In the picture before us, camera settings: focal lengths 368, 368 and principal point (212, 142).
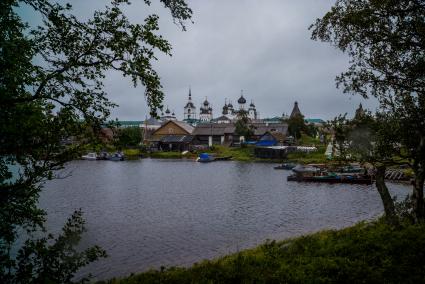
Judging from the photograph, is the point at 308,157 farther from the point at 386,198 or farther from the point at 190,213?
the point at 386,198

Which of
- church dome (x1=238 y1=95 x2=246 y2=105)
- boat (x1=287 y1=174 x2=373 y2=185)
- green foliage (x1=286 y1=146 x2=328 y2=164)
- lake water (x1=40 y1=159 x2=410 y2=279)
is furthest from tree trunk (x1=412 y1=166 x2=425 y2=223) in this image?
church dome (x1=238 y1=95 x2=246 y2=105)

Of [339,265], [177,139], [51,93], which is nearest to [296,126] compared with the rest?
[177,139]

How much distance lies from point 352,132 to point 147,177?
4347 cm

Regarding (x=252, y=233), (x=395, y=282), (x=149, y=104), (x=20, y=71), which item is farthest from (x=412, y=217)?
(x=20, y=71)

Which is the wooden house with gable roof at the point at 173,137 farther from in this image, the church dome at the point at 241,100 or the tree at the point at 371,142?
the tree at the point at 371,142

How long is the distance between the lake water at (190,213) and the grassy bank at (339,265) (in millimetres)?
5879

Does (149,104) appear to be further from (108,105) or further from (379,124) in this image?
(379,124)

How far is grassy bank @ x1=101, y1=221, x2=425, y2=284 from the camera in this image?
10.3 m

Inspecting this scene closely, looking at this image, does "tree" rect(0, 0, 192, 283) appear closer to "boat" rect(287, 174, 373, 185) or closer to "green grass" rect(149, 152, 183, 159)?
"boat" rect(287, 174, 373, 185)

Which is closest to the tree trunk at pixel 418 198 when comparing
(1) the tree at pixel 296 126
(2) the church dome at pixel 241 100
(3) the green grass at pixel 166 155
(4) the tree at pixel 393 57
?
(4) the tree at pixel 393 57

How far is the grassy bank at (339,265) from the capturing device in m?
10.3

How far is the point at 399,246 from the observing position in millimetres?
12070

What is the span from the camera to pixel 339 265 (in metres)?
11.3

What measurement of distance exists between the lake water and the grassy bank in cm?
588
